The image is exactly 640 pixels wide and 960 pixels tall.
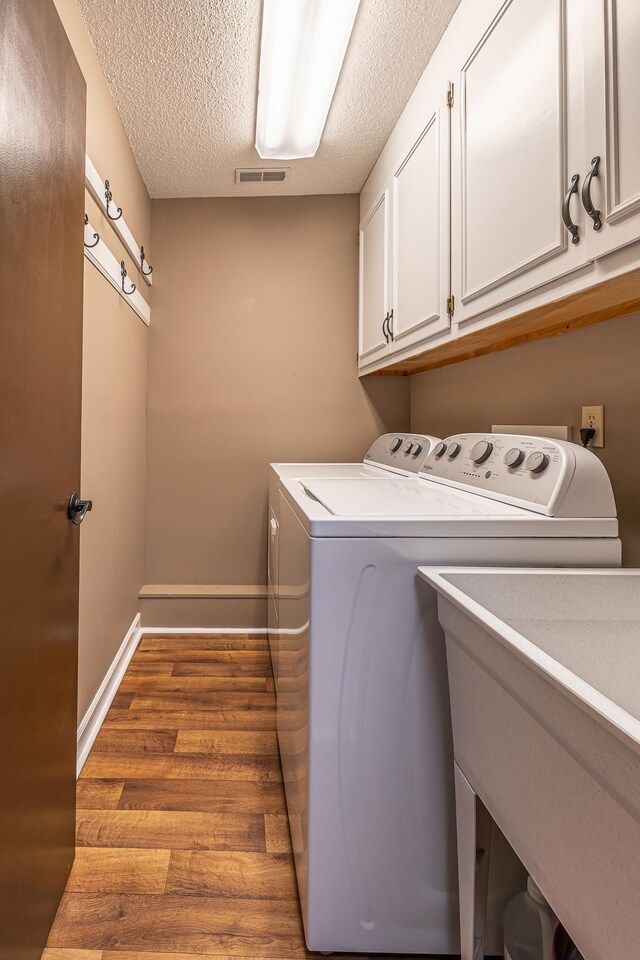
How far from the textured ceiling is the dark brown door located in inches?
25.0

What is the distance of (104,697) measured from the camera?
6.63 ft

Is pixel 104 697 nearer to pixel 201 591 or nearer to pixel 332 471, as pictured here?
pixel 201 591

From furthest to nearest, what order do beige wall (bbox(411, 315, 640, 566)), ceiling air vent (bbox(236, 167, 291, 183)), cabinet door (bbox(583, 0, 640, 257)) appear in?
ceiling air vent (bbox(236, 167, 291, 183))
beige wall (bbox(411, 315, 640, 566))
cabinet door (bbox(583, 0, 640, 257))

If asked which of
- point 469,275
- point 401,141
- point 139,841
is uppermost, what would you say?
point 401,141

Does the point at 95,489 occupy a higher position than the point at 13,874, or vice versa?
the point at 95,489

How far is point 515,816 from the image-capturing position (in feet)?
2.50

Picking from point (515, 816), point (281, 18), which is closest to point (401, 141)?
point (281, 18)

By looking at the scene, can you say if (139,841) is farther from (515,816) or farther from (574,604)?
(574,604)

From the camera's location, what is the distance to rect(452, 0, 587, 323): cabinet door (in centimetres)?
103

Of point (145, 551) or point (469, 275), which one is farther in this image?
point (145, 551)

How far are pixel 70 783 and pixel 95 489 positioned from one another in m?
0.94

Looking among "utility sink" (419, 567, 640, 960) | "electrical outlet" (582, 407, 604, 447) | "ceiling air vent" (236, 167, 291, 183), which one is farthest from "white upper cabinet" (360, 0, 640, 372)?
"ceiling air vent" (236, 167, 291, 183)

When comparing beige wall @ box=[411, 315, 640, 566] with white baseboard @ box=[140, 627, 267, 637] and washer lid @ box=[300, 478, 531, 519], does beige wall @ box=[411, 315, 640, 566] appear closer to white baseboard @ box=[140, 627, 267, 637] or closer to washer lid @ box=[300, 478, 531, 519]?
washer lid @ box=[300, 478, 531, 519]

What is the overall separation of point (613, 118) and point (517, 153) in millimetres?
346
